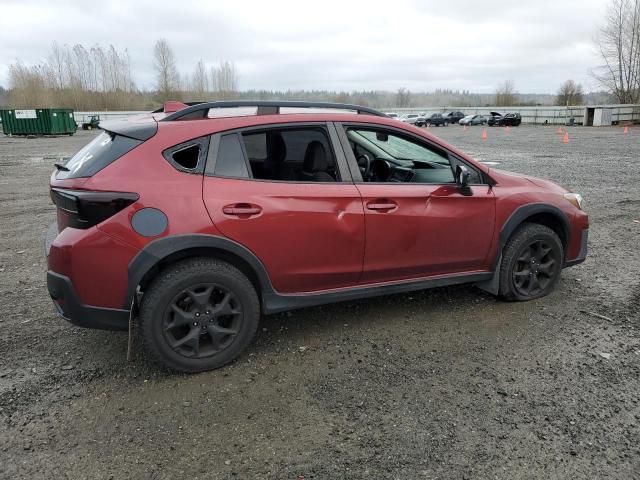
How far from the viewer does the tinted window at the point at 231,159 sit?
3389 mm

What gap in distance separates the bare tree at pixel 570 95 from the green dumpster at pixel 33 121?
194 ft

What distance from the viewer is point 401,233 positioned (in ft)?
12.7

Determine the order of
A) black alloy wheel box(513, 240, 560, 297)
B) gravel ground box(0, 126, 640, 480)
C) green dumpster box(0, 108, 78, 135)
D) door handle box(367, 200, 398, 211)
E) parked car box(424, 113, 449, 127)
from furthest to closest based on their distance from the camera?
parked car box(424, 113, 449, 127) < green dumpster box(0, 108, 78, 135) < black alloy wheel box(513, 240, 560, 297) < door handle box(367, 200, 398, 211) < gravel ground box(0, 126, 640, 480)

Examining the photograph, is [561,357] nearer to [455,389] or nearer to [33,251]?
[455,389]

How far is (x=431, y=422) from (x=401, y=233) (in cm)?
147

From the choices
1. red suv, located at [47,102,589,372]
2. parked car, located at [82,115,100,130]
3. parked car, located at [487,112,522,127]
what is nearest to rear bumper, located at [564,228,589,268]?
red suv, located at [47,102,589,372]

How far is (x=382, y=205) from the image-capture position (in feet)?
12.3

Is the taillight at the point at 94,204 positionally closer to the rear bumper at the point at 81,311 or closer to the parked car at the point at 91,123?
the rear bumper at the point at 81,311

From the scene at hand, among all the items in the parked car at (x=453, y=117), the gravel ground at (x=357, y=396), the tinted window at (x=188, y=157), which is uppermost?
the parked car at (x=453, y=117)

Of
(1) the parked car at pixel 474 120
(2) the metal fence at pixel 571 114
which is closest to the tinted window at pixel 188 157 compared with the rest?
(2) the metal fence at pixel 571 114

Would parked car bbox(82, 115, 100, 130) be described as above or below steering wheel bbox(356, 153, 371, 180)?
above

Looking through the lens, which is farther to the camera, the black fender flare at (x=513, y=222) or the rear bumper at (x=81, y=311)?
the black fender flare at (x=513, y=222)

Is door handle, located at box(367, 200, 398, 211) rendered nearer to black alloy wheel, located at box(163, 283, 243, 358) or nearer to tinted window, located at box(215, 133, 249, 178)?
tinted window, located at box(215, 133, 249, 178)

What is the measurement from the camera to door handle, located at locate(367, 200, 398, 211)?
3.72m
